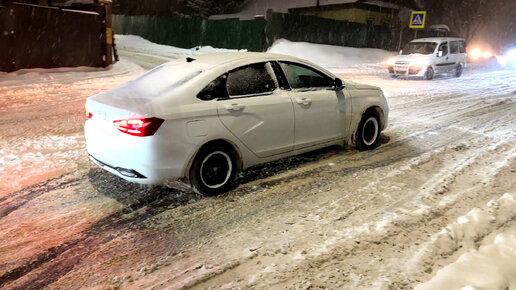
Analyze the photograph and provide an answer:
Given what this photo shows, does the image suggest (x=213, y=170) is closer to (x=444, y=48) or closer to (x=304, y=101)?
(x=304, y=101)

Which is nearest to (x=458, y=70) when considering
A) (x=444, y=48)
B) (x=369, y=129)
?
(x=444, y=48)

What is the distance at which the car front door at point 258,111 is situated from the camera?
4.62 meters

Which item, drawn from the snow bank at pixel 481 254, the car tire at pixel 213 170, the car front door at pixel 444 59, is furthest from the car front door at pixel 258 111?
the car front door at pixel 444 59

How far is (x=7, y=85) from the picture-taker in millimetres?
11688

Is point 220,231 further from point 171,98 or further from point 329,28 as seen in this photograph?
point 329,28

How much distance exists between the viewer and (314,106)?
5.39 m

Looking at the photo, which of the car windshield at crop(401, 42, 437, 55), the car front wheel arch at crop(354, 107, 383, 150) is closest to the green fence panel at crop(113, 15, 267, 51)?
the car windshield at crop(401, 42, 437, 55)

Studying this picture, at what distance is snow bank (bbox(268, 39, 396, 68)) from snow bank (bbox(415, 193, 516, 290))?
19280 millimetres

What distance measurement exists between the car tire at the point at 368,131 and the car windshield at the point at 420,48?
1369cm

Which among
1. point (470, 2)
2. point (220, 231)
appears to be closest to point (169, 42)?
point (470, 2)

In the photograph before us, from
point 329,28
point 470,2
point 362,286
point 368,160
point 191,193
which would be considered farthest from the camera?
point 470,2

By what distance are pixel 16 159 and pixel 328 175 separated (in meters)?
4.18

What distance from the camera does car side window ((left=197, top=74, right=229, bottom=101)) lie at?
4461 mm

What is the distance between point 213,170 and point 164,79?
122 centimetres
